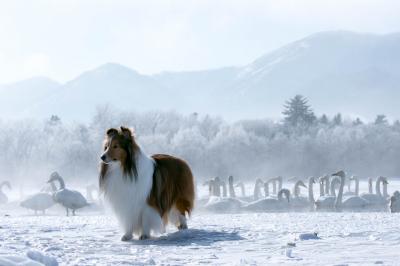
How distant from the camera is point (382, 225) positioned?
35.7 feet

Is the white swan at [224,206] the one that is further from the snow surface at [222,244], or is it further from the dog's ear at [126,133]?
the dog's ear at [126,133]

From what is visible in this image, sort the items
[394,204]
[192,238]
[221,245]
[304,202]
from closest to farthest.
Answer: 1. [221,245]
2. [192,238]
3. [394,204]
4. [304,202]

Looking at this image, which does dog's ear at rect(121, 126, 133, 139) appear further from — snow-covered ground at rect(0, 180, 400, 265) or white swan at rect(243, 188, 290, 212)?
white swan at rect(243, 188, 290, 212)

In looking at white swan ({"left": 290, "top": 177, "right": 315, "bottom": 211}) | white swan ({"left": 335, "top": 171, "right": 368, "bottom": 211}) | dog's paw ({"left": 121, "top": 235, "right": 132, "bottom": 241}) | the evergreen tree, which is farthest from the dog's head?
the evergreen tree

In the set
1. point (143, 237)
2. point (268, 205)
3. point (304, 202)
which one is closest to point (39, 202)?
point (268, 205)

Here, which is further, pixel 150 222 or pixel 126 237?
pixel 150 222

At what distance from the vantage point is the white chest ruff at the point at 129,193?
1002 centimetres

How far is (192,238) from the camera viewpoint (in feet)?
32.4

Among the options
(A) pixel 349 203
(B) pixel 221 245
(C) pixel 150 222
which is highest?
(A) pixel 349 203

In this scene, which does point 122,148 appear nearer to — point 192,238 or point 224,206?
point 192,238

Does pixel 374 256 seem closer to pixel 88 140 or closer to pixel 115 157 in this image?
pixel 115 157

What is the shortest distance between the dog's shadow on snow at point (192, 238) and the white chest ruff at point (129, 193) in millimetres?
419

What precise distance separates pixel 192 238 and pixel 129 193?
1178mm

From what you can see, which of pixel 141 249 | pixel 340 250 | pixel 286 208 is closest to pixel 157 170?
pixel 141 249
